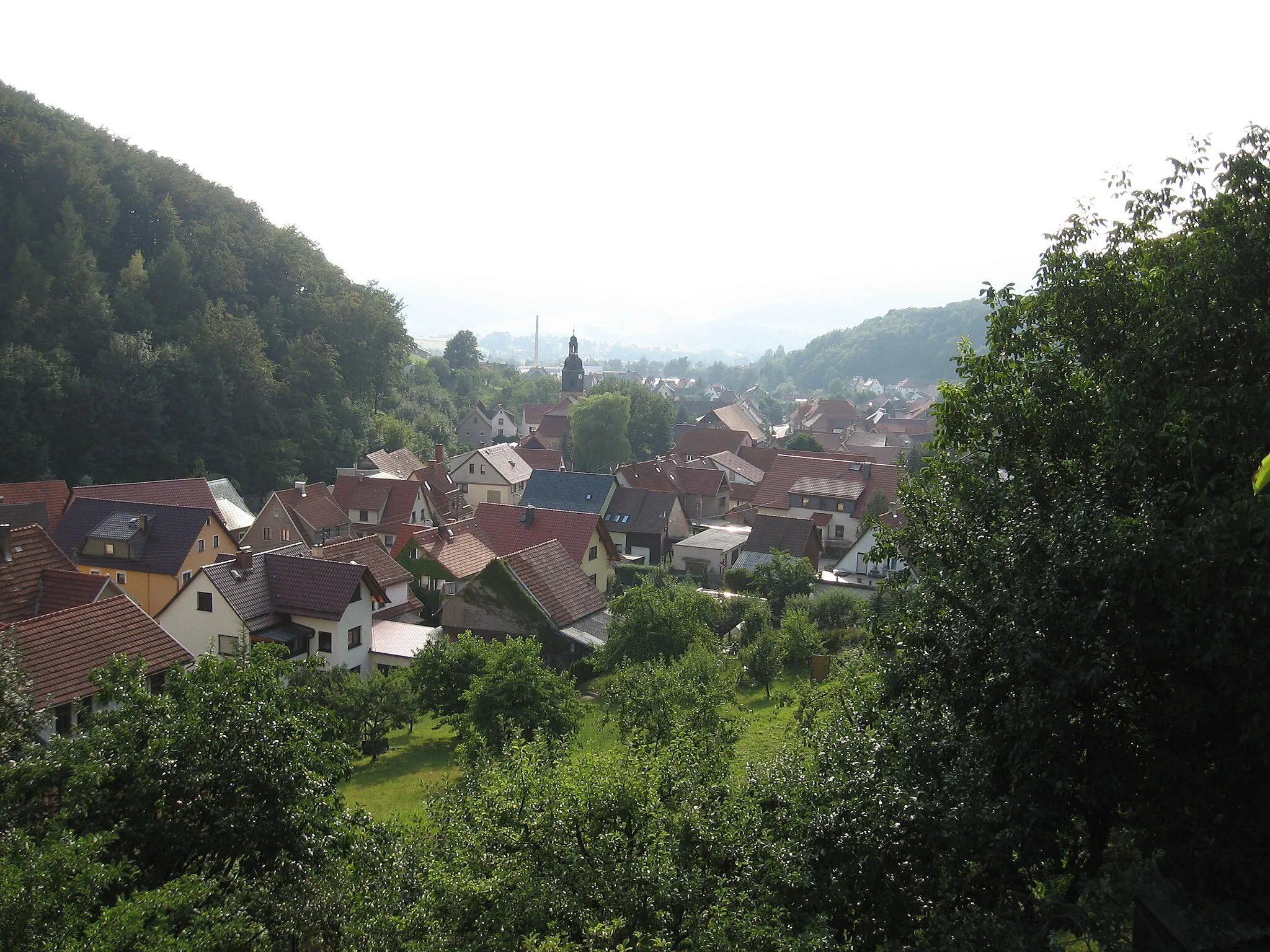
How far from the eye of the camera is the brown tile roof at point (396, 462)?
67.9 metres

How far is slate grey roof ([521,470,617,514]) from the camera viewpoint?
54.4 metres

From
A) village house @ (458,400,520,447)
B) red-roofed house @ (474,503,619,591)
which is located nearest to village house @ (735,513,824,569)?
red-roofed house @ (474,503,619,591)

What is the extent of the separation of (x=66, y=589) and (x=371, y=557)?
13611mm

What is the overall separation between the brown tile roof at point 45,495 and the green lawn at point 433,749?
81.0ft

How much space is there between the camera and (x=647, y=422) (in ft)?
303

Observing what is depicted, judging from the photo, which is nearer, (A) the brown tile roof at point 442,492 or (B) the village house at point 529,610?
(B) the village house at point 529,610

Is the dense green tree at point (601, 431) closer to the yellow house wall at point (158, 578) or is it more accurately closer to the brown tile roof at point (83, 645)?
the yellow house wall at point (158, 578)

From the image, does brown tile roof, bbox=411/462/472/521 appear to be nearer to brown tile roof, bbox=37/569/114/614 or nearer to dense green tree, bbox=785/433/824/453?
brown tile roof, bbox=37/569/114/614

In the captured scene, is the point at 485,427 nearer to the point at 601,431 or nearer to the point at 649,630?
the point at 601,431

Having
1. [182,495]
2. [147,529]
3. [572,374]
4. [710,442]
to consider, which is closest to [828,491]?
[710,442]

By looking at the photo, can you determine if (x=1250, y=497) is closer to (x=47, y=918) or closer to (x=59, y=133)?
(x=47, y=918)

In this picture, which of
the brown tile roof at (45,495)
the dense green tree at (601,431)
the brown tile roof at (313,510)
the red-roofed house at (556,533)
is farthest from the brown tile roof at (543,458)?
the brown tile roof at (45,495)

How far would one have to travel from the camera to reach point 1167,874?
29.8ft

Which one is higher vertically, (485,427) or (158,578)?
(485,427)
